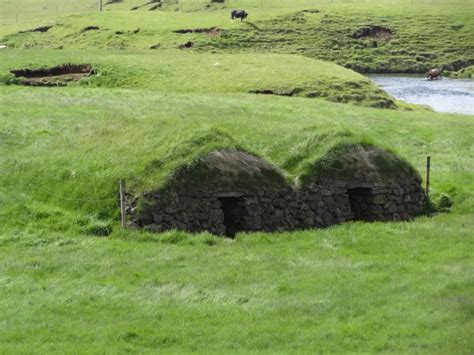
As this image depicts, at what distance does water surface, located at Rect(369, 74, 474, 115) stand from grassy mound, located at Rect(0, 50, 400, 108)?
9.53 m

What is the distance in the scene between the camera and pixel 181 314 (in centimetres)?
1728

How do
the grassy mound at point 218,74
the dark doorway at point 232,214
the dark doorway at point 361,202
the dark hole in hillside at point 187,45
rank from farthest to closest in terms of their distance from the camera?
1. the dark hole in hillside at point 187,45
2. the grassy mound at point 218,74
3. the dark doorway at point 361,202
4. the dark doorway at point 232,214

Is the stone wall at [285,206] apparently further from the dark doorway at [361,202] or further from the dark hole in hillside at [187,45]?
the dark hole in hillside at [187,45]

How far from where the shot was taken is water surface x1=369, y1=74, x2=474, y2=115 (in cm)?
6844

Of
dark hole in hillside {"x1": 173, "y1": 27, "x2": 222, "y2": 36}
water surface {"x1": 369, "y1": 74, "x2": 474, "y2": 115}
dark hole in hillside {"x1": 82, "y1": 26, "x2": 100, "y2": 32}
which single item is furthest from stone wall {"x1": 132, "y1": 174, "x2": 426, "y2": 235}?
dark hole in hillside {"x1": 82, "y1": 26, "x2": 100, "y2": 32}

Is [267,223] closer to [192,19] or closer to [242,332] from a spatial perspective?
[242,332]

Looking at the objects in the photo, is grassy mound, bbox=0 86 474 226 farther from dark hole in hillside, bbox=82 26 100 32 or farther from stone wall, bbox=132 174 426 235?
dark hole in hillside, bbox=82 26 100 32

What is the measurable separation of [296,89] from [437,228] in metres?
31.9

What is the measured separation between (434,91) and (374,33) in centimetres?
4479

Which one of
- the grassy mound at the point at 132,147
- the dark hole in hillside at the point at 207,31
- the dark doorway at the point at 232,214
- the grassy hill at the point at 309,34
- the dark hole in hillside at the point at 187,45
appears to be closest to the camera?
the grassy mound at the point at 132,147

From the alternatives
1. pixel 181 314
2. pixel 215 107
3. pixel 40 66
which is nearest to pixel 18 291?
pixel 181 314

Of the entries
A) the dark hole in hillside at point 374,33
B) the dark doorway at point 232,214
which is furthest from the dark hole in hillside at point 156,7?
the dark doorway at point 232,214

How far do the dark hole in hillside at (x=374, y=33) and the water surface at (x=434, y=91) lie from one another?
21074 mm

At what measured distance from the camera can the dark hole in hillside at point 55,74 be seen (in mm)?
56781
